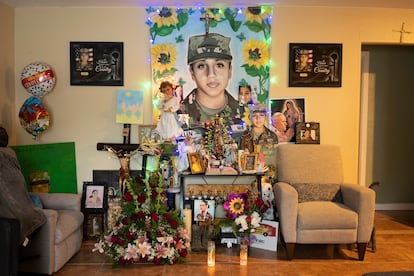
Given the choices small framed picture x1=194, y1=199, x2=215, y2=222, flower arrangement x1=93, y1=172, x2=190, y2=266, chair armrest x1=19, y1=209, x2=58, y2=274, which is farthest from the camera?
small framed picture x1=194, y1=199, x2=215, y2=222

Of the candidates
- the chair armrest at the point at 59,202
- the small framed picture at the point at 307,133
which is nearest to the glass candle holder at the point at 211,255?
the chair armrest at the point at 59,202

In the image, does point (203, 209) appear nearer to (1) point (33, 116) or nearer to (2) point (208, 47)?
(2) point (208, 47)

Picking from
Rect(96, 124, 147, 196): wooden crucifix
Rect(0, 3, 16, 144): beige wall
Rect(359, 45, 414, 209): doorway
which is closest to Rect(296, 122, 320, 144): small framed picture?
Rect(359, 45, 414, 209): doorway

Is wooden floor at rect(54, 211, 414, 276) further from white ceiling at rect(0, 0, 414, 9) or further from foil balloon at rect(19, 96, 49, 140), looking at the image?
white ceiling at rect(0, 0, 414, 9)

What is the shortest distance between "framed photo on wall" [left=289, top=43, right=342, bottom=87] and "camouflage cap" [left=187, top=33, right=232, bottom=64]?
0.69 metres

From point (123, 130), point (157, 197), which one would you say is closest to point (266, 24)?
point (123, 130)

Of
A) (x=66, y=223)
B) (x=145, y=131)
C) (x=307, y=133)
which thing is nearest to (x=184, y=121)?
(x=145, y=131)

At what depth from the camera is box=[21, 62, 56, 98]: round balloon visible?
3682 millimetres

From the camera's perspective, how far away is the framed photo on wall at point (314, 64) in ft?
13.0

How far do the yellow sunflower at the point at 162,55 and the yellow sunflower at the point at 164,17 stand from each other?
0.73ft

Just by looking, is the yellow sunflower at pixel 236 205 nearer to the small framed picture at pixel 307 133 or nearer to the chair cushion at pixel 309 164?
the chair cushion at pixel 309 164

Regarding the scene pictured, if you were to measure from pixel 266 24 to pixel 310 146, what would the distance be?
53.1 inches

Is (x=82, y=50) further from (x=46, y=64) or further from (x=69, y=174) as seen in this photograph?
(x=69, y=174)

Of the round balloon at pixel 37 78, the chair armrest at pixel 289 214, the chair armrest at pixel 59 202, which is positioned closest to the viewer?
the chair armrest at pixel 289 214
